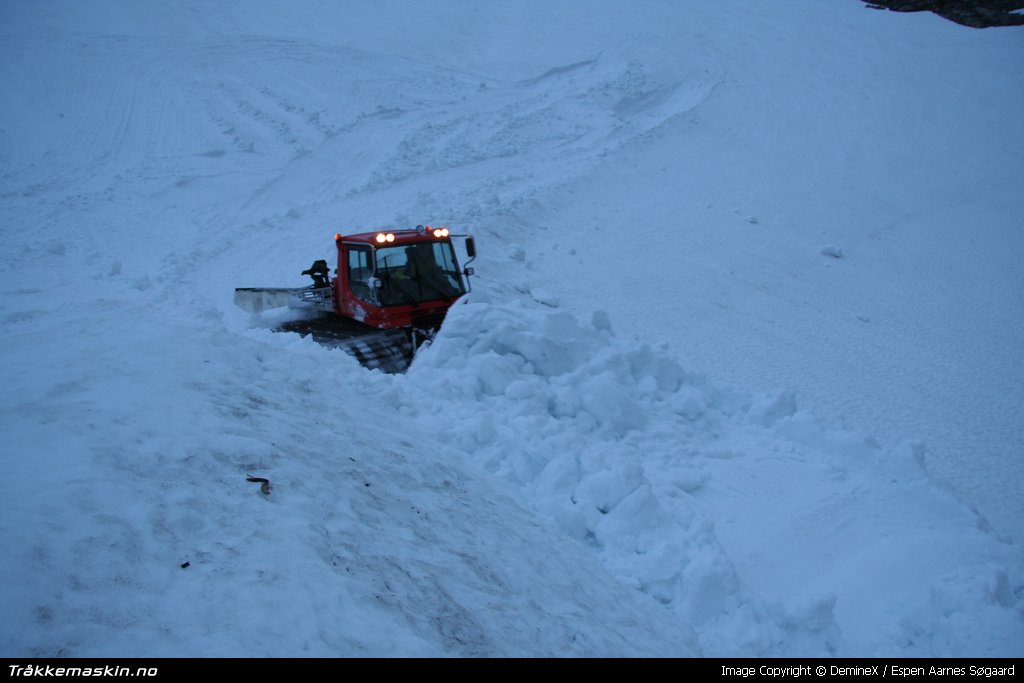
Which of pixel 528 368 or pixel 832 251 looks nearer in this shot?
pixel 528 368

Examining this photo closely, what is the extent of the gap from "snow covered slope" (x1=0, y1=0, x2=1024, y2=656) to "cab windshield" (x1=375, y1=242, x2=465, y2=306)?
1.60 m

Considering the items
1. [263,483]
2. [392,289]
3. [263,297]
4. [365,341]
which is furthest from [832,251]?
[263,483]

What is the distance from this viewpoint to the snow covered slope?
8.48 feet

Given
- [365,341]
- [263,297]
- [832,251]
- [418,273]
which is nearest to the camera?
[365,341]

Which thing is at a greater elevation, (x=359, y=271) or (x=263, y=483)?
(x=263, y=483)

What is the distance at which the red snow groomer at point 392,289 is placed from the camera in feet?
24.1

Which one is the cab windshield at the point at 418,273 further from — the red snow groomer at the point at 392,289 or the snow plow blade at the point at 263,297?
the snow plow blade at the point at 263,297

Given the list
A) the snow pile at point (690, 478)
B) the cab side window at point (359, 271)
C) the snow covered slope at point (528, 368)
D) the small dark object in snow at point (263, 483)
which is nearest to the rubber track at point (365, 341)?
the cab side window at point (359, 271)

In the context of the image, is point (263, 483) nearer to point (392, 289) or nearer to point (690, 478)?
point (690, 478)

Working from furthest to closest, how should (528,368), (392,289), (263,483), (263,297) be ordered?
1. (263,297)
2. (392,289)
3. (528,368)
4. (263,483)

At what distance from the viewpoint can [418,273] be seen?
7.74 meters

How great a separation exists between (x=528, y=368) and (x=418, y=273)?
2611 mm

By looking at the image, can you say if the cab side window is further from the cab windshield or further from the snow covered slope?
the snow covered slope

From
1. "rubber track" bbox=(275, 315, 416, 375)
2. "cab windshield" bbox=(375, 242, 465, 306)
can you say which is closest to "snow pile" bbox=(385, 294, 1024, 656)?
"rubber track" bbox=(275, 315, 416, 375)
